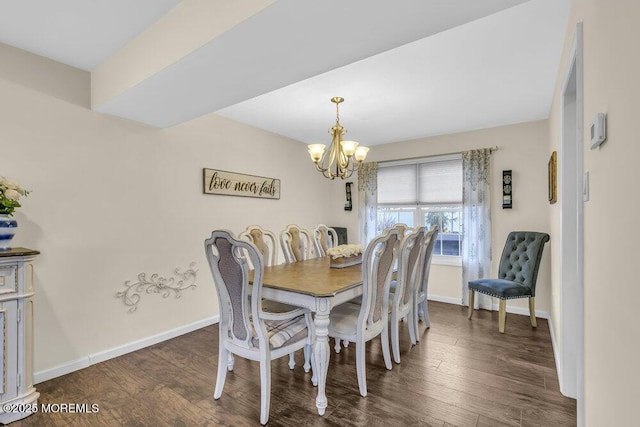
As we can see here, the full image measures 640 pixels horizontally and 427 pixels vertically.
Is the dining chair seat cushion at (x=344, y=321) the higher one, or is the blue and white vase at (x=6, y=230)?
the blue and white vase at (x=6, y=230)

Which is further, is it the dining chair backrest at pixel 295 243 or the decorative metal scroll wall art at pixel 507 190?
the decorative metal scroll wall art at pixel 507 190

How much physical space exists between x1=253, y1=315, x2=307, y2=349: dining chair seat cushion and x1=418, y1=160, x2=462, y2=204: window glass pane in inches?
128

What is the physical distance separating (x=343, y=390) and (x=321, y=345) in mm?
504

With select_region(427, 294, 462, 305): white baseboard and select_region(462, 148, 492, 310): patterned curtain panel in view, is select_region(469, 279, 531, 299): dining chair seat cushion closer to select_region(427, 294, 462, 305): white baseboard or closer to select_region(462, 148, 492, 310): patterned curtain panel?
select_region(462, 148, 492, 310): patterned curtain panel

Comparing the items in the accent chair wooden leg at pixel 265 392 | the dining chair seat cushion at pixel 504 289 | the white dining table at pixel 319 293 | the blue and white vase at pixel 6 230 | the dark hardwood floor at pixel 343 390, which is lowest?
the dark hardwood floor at pixel 343 390

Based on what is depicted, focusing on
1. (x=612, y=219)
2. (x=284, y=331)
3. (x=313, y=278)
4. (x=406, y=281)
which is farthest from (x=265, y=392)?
(x=612, y=219)

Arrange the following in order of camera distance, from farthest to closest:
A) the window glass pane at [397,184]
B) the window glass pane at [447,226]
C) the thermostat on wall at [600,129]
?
the window glass pane at [397,184] < the window glass pane at [447,226] < the thermostat on wall at [600,129]

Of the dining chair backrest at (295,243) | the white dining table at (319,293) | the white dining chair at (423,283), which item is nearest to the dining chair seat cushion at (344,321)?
the white dining table at (319,293)

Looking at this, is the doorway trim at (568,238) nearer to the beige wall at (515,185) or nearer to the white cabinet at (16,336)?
the beige wall at (515,185)

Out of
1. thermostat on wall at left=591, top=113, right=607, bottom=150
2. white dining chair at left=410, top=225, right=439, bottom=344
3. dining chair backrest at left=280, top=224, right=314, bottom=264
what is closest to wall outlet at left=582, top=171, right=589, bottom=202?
thermostat on wall at left=591, top=113, right=607, bottom=150

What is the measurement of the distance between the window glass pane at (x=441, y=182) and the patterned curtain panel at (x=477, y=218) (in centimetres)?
15

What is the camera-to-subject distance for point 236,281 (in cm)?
197

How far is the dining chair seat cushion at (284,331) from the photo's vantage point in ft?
6.63

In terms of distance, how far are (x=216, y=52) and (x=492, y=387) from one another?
2.99 metres
